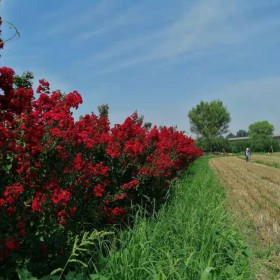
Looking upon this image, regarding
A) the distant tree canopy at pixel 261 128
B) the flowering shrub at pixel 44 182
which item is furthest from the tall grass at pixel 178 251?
the distant tree canopy at pixel 261 128

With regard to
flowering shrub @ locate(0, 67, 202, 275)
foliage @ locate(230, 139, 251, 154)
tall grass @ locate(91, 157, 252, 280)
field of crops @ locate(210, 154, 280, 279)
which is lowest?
field of crops @ locate(210, 154, 280, 279)

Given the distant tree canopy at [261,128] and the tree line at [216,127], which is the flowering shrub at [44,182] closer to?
the tree line at [216,127]

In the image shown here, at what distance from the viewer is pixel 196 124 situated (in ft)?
356

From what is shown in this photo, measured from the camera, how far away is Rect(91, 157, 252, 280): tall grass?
3.93 m

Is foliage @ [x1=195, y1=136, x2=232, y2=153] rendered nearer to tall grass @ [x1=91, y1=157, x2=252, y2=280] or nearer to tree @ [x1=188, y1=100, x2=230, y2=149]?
tree @ [x1=188, y1=100, x2=230, y2=149]

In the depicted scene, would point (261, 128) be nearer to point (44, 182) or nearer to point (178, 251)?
point (178, 251)

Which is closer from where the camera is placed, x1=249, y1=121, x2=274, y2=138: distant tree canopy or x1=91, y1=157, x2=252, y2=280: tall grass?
x1=91, y1=157, x2=252, y2=280: tall grass

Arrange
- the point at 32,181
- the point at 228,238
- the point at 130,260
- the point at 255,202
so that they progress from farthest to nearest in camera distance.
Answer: the point at 255,202
the point at 228,238
the point at 130,260
the point at 32,181

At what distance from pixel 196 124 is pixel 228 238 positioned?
342 feet

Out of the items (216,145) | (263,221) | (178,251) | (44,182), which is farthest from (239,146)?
(44,182)

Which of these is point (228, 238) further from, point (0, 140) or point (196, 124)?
point (196, 124)

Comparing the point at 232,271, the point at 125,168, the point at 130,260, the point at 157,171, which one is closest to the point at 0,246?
the point at 130,260

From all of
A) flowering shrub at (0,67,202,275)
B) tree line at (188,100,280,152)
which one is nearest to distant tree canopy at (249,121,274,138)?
tree line at (188,100,280,152)

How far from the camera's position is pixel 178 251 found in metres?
4.52
